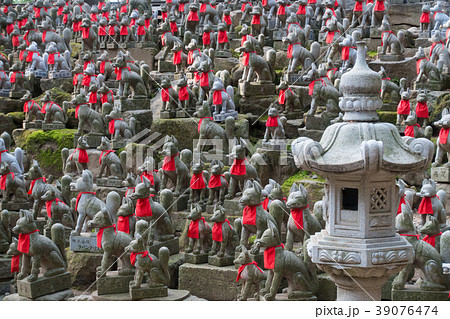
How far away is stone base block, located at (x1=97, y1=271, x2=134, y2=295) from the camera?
10.5 m

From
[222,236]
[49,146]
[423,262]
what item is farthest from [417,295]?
[49,146]

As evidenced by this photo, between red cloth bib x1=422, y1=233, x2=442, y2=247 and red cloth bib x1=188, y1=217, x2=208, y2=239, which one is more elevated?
red cloth bib x1=422, y1=233, x2=442, y2=247

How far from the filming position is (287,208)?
10.9m

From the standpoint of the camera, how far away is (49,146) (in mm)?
15695

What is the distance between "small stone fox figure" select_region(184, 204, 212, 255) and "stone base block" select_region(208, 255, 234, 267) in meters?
0.21

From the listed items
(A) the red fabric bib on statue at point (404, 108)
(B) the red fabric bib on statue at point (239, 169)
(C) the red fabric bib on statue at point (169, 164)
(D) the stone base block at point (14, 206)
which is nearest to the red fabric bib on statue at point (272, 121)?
(B) the red fabric bib on statue at point (239, 169)

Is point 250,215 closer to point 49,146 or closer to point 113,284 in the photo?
point 113,284

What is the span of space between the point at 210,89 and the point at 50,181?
3071 mm

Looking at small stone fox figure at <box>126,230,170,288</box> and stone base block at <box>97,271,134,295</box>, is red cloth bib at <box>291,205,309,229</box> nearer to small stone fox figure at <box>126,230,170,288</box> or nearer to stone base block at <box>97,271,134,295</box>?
small stone fox figure at <box>126,230,170,288</box>

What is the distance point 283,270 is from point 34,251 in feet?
10.3

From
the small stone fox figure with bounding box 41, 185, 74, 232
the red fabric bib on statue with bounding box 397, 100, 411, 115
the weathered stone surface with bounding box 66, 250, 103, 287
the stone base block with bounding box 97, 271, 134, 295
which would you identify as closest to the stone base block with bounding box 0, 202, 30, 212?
the small stone fox figure with bounding box 41, 185, 74, 232

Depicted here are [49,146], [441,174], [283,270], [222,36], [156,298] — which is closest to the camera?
[283,270]

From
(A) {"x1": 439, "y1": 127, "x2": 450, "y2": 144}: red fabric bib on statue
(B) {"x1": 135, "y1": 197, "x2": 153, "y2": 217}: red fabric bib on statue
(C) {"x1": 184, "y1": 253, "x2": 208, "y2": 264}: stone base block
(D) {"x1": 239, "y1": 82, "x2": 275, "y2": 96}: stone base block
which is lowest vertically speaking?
(C) {"x1": 184, "y1": 253, "x2": 208, "y2": 264}: stone base block

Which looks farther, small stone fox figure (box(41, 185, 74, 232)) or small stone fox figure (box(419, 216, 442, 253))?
small stone fox figure (box(41, 185, 74, 232))
